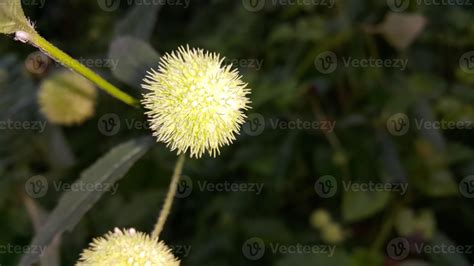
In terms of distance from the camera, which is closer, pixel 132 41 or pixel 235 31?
pixel 132 41

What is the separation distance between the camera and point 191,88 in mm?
1328

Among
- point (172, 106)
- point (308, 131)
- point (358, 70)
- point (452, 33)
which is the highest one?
point (452, 33)

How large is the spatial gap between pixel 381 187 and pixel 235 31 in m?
1.29

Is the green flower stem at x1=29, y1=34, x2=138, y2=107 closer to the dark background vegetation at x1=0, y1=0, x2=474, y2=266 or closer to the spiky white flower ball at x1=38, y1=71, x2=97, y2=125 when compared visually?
the dark background vegetation at x1=0, y1=0, x2=474, y2=266

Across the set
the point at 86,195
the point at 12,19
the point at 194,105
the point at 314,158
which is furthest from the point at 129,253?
the point at 314,158

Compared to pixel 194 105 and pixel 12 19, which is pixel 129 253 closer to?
pixel 194 105

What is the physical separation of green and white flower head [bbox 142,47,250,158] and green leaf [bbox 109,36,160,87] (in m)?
0.33

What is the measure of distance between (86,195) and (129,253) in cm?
20

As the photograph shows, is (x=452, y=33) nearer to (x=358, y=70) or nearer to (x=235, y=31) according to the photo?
(x=358, y=70)

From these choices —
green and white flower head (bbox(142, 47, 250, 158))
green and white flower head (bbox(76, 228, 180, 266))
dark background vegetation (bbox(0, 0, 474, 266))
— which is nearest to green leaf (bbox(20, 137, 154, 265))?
green and white flower head (bbox(76, 228, 180, 266))

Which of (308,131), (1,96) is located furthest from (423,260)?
(1,96)

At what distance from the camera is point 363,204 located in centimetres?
245

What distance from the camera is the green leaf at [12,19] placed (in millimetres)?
1146

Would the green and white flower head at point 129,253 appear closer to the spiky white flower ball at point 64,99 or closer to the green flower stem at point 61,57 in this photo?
the green flower stem at point 61,57
